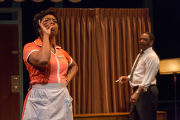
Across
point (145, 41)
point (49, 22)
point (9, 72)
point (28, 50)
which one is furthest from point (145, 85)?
point (9, 72)

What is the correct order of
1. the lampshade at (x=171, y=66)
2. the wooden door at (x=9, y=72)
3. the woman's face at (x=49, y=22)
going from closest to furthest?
the woman's face at (x=49, y=22) → the lampshade at (x=171, y=66) → the wooden door at (x=9, y=72)

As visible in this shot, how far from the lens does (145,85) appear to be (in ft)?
12.6

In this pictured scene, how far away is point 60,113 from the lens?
6.63 ft

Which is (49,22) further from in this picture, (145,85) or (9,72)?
(9,72)

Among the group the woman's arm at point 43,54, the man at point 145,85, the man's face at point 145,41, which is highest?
the man's face at point 145,41

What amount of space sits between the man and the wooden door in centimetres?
211

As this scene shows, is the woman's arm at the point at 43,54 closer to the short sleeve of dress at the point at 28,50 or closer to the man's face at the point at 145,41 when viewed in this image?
the short sleeve of dress at the point at 28,50

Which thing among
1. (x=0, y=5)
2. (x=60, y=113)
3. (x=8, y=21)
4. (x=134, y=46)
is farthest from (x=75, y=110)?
Answer: (x=60, y=113)

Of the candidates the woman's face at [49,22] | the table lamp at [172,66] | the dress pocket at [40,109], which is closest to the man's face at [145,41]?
the table lamp at [172,66]

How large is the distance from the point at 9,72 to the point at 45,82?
11.0 feet

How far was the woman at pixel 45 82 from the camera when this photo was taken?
1.96m

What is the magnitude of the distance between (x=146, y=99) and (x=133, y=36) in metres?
1.74

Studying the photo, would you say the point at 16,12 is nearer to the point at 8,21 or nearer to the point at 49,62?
Answer: the point at 8,21

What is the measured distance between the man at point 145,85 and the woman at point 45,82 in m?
1.84
